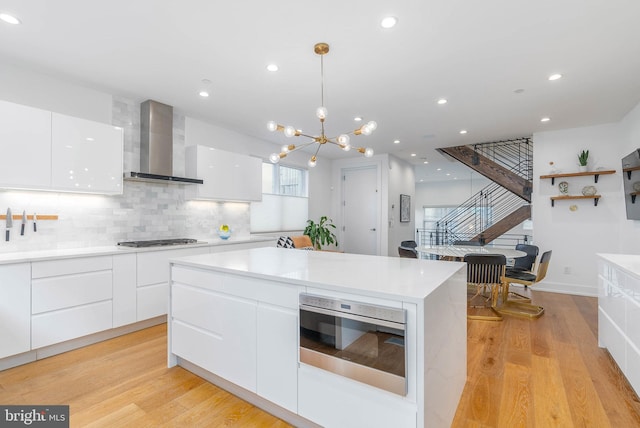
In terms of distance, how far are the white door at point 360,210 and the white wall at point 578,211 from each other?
9.83 feet

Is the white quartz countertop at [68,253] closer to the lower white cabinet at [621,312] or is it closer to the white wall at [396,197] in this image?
the lower white cabinet at [621,312]

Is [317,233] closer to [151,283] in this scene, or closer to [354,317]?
[151,283]

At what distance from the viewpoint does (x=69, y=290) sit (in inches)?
109

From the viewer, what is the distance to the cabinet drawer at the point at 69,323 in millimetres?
2578

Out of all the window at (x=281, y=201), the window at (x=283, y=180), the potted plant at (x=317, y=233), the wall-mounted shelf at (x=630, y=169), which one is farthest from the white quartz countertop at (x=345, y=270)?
the potted plant at (x=317, y=233)

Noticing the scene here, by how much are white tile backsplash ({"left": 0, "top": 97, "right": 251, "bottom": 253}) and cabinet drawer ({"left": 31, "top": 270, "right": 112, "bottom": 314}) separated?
640 mm

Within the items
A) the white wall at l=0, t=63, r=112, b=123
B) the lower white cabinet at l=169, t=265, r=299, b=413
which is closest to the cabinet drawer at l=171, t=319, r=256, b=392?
the lower white cabinet at l=169, t=265, r=299, b=413

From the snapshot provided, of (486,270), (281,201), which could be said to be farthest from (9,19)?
(486,270)

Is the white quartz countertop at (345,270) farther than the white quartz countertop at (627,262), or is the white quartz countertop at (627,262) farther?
the white quartz countertop at (627,262)

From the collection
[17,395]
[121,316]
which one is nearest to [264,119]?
[121,316]

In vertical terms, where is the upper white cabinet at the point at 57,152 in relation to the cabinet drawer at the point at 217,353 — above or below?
above

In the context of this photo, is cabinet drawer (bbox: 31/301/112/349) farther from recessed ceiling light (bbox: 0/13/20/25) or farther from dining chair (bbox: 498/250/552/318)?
dining chair (bbox: 498/250/552/318)

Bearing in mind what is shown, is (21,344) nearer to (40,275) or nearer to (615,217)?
(40,275)

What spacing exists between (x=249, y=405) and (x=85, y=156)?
2.82m
